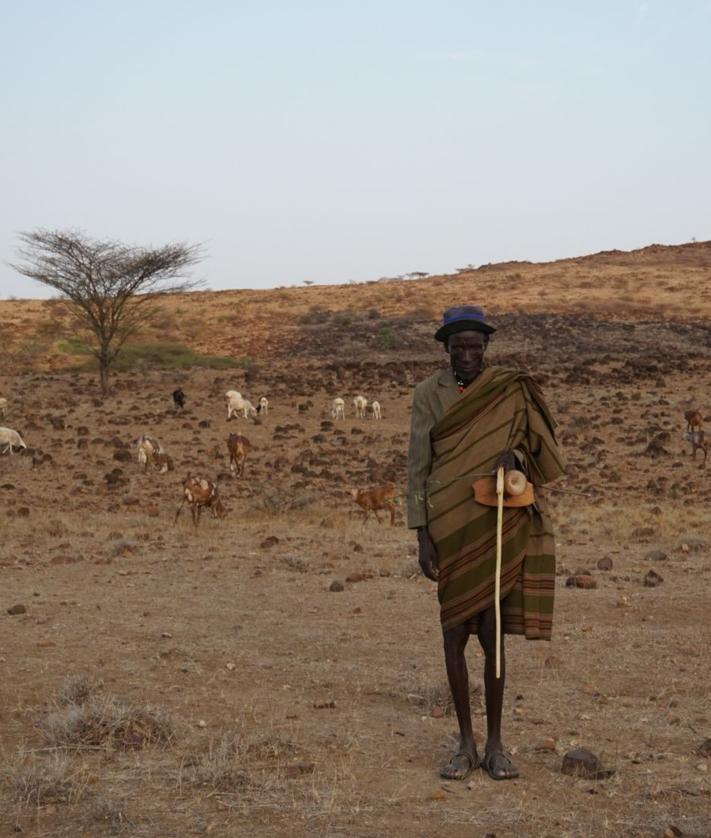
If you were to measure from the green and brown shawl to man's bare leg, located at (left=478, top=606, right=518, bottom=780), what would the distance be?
53 millimetres

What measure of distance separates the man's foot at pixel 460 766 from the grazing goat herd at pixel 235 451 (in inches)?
A: 298

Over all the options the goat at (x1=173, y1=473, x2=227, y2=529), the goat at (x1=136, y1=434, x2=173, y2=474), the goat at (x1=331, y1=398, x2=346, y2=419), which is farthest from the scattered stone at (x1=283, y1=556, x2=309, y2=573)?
the goat at (x1=331, y1=398, x2=346, y2=419)

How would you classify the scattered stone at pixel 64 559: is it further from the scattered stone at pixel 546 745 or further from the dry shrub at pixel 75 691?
the scattered stone at pixel 546 745

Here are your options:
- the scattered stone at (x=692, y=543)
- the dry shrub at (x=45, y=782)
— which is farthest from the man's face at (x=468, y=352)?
the scattered stone at (x=692, y=543)

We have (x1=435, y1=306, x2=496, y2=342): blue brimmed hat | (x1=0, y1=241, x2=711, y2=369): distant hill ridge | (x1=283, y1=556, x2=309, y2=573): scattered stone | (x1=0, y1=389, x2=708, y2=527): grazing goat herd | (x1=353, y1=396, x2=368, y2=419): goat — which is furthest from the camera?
(x1=0, y1=241, x2=711, y2=369): distant hill ridge

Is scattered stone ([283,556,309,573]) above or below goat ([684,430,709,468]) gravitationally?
below

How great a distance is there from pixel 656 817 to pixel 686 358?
96.3ft

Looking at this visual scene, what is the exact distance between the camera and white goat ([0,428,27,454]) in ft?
61.6

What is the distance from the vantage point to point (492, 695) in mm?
4277

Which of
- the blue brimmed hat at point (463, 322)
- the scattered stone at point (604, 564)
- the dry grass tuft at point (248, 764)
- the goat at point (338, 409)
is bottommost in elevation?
the scattered stone at point (604, 564)

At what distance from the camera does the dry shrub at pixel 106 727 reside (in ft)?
14.9

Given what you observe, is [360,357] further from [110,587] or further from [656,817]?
[656,817]

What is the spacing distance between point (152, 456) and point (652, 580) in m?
10.5

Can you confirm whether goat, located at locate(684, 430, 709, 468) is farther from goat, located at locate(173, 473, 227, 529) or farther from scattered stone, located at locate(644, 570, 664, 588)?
scattered stone, located at locate(644, 570, 664, 588)
